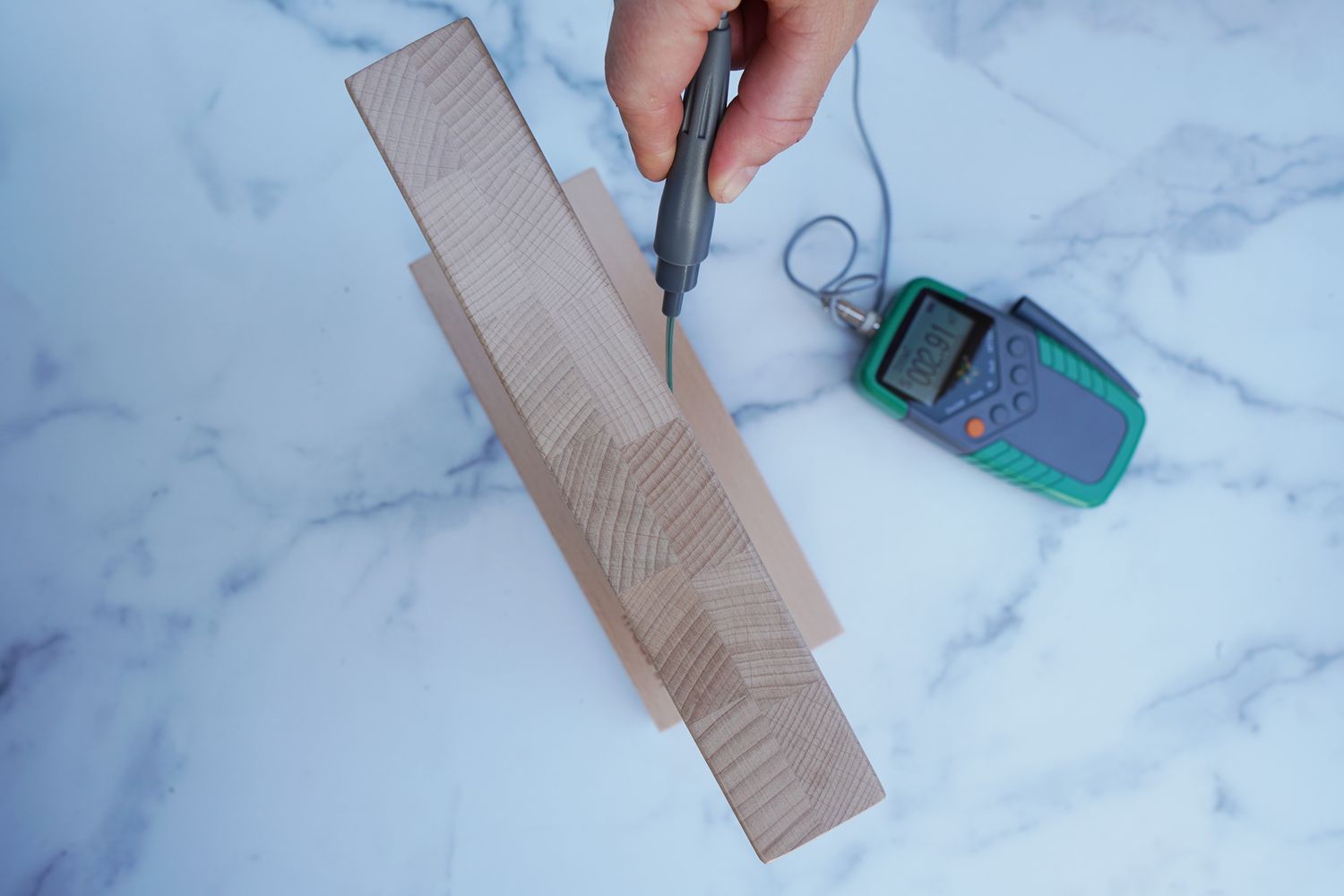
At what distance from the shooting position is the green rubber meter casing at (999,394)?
1.72ft

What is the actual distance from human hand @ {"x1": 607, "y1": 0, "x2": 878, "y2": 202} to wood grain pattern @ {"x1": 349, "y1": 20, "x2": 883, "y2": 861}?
0.05 metres

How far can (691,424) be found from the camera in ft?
1.68

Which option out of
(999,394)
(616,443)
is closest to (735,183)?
(616,443)

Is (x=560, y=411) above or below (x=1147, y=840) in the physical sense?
above

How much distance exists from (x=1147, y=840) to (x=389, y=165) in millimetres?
602

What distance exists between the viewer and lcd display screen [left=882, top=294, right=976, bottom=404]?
0.53 m

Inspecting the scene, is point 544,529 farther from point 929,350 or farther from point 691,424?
point 929,350

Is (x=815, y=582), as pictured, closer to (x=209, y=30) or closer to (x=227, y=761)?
(x=227, y=761)

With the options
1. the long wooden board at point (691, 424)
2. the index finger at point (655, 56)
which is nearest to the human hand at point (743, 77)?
the index finger at point (655, 56)

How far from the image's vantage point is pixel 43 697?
533mm

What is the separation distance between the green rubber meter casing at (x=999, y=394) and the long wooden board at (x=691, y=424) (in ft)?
0.33

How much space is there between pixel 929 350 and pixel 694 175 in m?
0.24

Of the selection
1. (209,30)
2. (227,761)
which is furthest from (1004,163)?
(227,761)

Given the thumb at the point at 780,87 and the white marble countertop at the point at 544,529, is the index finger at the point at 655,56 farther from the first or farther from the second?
the white marble countertop at the point at 544,529
